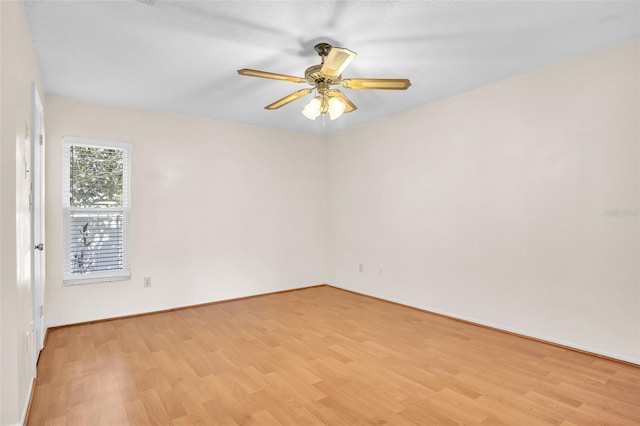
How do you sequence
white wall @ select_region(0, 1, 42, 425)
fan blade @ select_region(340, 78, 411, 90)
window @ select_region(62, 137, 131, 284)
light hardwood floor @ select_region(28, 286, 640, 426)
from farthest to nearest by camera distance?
window @ select_region(62, 137, 131, 284)
fan blade @ select_region(340, 78, 411, 90)
light hardwood floor @ select_region(28, 286, 640, 426)
white wall @ select_region(0, 1, 42, 425)

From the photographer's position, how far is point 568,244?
3135 millimetres

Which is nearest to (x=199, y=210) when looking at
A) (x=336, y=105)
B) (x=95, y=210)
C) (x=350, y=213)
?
(x=95, y=210)

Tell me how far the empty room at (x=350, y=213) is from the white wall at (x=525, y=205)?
0.02 m

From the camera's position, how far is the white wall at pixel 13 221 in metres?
1.67

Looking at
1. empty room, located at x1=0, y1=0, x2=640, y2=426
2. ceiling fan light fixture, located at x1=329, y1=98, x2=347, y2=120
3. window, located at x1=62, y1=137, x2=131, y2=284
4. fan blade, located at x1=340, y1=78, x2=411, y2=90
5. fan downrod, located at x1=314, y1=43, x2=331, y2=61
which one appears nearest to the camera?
empty room, located at x1=0, y1=0, x2=640, y2=426

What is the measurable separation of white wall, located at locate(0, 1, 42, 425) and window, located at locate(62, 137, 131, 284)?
1.78m

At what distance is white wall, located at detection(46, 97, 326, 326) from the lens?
3.90 metres

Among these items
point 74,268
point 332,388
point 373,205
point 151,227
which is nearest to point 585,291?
point 332,388

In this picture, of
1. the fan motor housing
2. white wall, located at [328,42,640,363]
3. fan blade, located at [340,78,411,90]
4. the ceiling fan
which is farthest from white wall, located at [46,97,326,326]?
fan blade, located at [340,78,411,90]

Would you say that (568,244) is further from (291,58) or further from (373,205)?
(291,58)

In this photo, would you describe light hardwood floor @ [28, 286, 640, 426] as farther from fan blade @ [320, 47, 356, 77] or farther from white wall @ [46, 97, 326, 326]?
fan blade @ [320, 47, 356, 77]

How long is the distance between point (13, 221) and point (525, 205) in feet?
12.8

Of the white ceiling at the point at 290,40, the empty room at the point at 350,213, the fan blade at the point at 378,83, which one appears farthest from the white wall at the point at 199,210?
the fan blade at the point at 378,83

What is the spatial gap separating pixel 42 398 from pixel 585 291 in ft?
13.8
